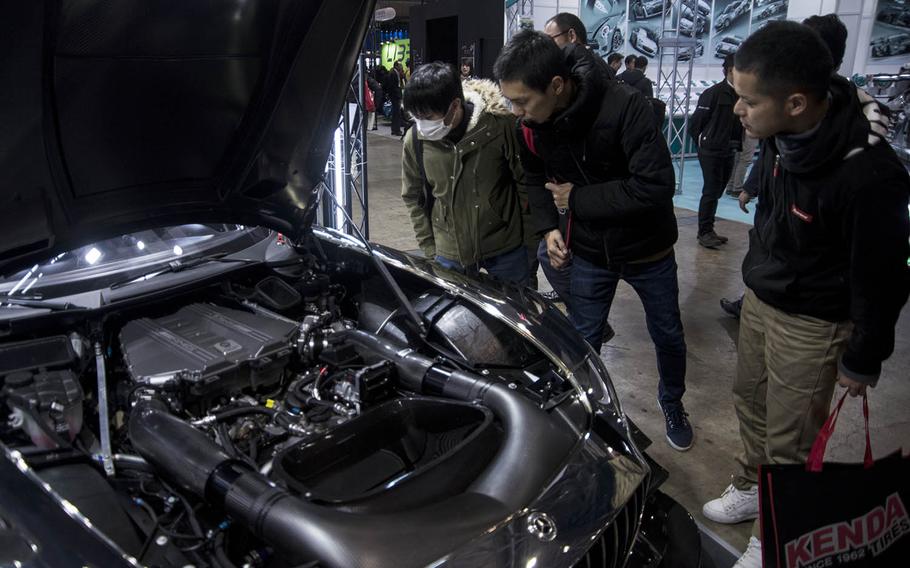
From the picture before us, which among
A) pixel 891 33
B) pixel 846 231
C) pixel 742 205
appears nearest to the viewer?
pixel 846 231

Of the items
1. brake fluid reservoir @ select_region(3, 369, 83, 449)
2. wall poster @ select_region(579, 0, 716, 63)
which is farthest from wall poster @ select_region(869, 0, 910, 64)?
brake fluid reservoir @ select_region(3, 369, 83, 449)

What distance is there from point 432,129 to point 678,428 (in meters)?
1.57

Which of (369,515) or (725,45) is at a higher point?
(725,45)

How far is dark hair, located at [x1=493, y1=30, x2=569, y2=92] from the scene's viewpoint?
2.04 meters

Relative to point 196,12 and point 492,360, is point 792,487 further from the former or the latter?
point 196,12

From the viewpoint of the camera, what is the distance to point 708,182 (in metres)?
5.19

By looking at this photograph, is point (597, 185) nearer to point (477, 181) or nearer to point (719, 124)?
point (477, 181)

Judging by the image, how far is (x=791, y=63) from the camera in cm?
156

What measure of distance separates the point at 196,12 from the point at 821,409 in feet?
6.37

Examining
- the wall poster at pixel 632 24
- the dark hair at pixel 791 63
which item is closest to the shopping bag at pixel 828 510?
the dark hair at pixel 791 63

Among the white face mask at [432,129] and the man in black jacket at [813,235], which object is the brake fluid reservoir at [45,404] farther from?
the man in black jacket at [813,235]

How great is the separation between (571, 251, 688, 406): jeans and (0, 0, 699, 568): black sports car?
1.32ft

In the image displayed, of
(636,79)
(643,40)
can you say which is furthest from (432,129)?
(643,40)

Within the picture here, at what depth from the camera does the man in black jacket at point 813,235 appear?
1.56 metres
